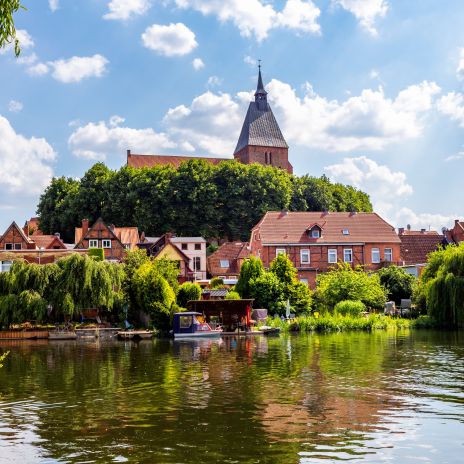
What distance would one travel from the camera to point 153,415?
18.6m

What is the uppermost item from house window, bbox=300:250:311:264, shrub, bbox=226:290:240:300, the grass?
house window, bbox=300:250:311:264

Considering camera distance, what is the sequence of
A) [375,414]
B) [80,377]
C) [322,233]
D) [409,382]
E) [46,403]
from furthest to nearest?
[322,233] < [80,377] < [409,382] < [46,403] < [375,414]

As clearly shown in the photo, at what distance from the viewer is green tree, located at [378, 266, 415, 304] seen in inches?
2435

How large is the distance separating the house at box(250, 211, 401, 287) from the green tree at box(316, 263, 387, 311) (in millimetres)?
9378

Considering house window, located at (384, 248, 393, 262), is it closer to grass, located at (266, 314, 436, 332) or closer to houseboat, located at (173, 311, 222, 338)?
grass, located at (266, 314, 436, 332)

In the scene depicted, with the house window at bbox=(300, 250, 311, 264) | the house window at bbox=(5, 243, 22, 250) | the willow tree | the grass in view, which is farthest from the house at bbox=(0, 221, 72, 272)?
the willow tree

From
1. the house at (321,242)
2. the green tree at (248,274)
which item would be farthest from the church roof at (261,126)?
the green tree at (248,274)

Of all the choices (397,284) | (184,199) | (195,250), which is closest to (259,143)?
(184,199)

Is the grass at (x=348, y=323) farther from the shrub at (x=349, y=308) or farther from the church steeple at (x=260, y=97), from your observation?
the church steeple at (x=260, y=97)

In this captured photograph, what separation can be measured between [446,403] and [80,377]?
574 inches

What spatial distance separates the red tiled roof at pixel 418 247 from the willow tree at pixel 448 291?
25.6m

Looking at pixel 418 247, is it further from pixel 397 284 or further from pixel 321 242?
pixel 397 284

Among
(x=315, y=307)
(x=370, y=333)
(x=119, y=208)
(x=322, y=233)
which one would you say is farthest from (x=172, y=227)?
(x=370, y=333)

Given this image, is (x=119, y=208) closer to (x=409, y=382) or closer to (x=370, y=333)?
(x=370, y=333)
